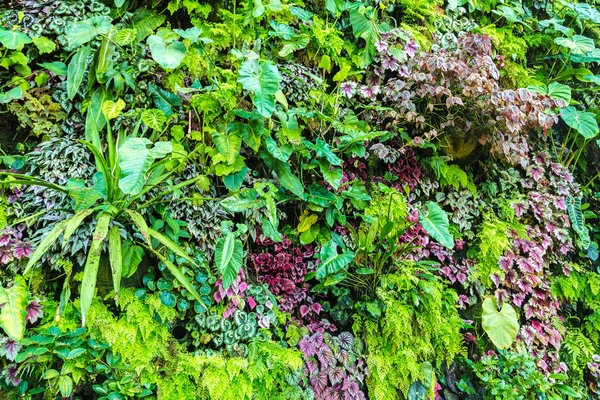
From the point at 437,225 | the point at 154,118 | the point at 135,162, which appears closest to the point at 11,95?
the point at 154,118

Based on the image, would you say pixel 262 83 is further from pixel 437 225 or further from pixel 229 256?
pixel 437 225

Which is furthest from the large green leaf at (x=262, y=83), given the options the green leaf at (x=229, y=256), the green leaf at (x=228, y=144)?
the green leaf at (x=229, y=256)

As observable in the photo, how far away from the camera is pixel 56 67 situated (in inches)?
97.0

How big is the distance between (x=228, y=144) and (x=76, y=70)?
0.97 m

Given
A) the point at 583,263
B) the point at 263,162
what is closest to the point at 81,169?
the point at 263,162

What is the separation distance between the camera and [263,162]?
2.86 metres

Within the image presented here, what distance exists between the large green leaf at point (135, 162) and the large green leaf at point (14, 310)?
0.67 metres

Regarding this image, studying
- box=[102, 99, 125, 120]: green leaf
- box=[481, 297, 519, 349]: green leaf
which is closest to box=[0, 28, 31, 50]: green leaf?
box=[102, 99, 125, 120]: green leaf

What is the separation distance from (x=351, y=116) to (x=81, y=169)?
173 cm

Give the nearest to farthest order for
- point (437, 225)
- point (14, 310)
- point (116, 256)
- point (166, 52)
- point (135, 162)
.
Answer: point (14, 310), point (135, 162), point (116, 256), point (166, 52), point (437, 225)

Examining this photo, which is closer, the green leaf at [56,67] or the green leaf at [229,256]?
the green leaf at [229,256]

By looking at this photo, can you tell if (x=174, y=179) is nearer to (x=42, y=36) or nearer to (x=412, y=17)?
(x=42, y=36)

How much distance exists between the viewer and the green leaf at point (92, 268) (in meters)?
1.94

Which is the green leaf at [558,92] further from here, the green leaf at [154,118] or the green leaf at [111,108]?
the green leaf at [111,108]
